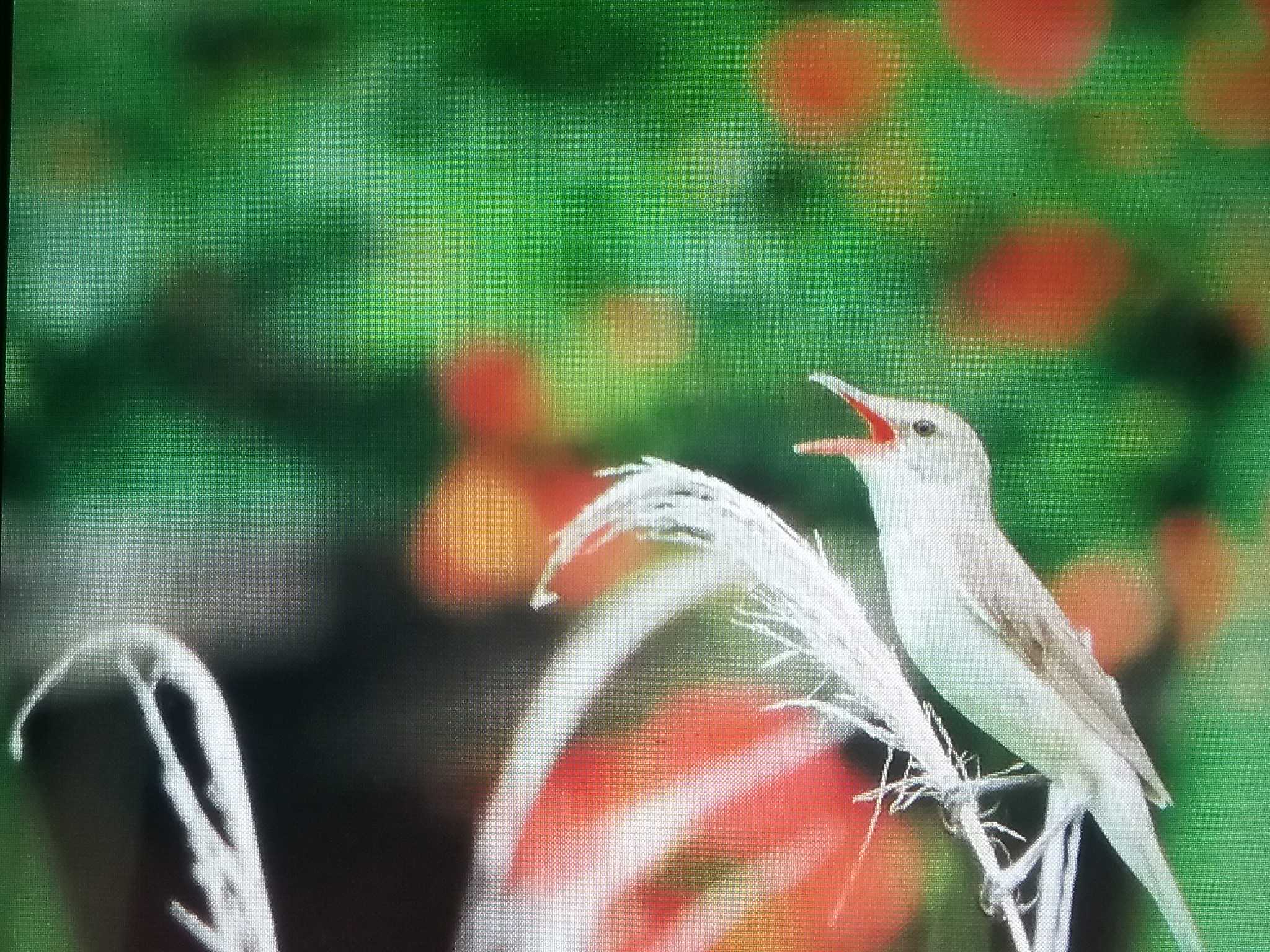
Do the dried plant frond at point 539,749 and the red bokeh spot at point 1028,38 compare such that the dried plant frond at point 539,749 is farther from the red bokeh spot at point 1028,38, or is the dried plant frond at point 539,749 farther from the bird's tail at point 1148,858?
the red bokeh spot at point 1028,38

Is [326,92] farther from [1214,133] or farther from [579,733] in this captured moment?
[1214,133]

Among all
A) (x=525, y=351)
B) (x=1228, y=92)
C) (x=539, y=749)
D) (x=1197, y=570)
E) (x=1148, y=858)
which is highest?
(x=1228, y=92)

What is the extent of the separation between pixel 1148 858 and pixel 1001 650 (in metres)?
0.21

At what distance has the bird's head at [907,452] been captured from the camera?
3.21 ft

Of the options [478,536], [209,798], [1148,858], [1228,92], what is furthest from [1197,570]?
[209,798]

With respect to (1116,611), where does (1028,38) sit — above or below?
above

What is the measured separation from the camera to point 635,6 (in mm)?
1023

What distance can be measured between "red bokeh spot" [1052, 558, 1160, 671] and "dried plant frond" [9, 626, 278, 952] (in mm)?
737

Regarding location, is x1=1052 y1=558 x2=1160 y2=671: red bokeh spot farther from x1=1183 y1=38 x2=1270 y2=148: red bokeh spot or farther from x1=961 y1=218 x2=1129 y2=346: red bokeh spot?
x1=1183 y1=38 x2=1270 y2=148: red bokeh spot

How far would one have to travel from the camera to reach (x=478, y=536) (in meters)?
1.02

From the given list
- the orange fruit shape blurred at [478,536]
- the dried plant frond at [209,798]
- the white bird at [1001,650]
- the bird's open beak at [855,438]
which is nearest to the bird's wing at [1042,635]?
the white bird at [1001,650]

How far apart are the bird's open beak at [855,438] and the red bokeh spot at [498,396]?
25cm

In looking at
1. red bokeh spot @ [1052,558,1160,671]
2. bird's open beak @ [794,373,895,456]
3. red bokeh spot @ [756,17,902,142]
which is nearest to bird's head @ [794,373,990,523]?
bird's open beak @ [794,373,895,456]

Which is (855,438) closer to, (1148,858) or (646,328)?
(646,328)
